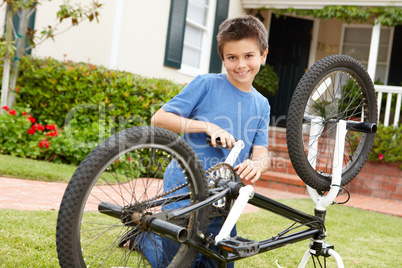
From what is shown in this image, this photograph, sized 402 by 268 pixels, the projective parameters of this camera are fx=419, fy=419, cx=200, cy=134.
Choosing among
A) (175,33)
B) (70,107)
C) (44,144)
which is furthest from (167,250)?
(175,33)

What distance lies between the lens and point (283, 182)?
6.14 m

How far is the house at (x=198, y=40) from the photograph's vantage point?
5871 millimetres

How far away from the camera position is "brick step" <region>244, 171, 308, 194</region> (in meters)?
6.00

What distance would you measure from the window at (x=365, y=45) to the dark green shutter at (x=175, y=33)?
4596 mm

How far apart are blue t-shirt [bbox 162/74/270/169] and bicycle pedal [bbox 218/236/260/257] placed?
513 mm

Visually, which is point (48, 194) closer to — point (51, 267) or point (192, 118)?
point (51, 267)

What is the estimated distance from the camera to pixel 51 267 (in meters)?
2.10

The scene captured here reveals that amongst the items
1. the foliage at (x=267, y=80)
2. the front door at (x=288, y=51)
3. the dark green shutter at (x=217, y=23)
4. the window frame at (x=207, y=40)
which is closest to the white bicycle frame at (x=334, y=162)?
the window frame at (x=207, y=40)

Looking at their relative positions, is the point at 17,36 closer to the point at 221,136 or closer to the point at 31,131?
the point at 31,131

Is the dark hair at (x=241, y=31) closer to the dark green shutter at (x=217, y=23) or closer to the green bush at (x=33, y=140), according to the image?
the green bush at (x=33, y=140)

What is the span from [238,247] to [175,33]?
19.0 feet

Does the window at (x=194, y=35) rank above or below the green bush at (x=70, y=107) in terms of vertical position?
above

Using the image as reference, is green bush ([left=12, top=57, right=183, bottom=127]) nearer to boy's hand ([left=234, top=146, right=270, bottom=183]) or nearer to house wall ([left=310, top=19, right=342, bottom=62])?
boy's hand ([left=234, top=146, right=270, bottom=183])

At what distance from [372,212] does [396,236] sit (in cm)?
119
